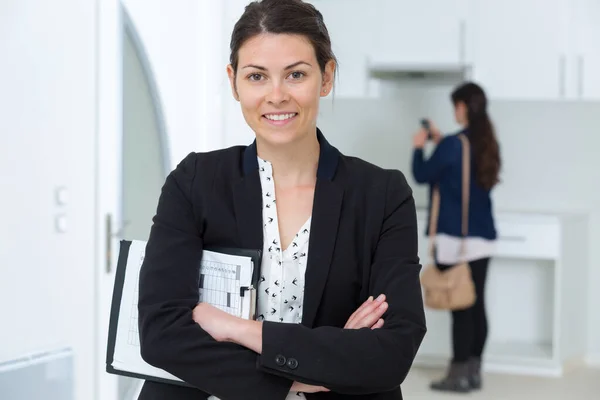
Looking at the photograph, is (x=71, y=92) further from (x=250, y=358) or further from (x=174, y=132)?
(x=250, y=358)

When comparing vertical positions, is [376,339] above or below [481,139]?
below

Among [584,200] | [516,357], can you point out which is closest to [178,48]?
[516,357]

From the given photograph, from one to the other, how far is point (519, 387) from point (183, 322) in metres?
3.40

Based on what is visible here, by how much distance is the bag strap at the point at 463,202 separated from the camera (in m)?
4.04

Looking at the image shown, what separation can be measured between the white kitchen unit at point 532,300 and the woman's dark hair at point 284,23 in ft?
11.1

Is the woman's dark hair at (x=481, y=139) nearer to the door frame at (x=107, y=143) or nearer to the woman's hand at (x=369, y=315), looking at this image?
the door frame at (x=107, y=143)

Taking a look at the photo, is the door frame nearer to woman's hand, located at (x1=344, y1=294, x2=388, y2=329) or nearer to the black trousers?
woman's hand, located at (x1=344, y1=294, x2=388, y2=329)

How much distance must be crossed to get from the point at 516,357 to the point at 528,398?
61 centimetres

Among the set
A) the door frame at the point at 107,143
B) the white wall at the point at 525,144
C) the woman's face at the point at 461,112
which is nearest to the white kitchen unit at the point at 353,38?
the white wall at the point at 525,144

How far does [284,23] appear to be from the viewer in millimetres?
1329

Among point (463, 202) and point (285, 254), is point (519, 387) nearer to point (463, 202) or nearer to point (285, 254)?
point (463, 202)

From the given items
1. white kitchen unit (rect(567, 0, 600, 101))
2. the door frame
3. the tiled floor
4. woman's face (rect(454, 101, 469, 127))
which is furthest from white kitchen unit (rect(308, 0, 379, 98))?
the door frame

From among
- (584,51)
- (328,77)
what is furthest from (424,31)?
(328,77)

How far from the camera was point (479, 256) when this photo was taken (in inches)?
162
